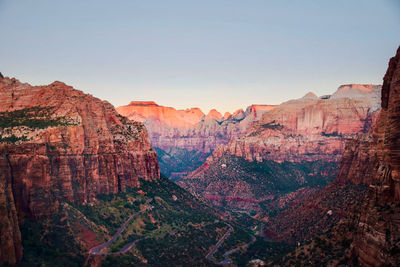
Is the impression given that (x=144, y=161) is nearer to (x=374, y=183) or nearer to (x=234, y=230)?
(x=234, y=230)

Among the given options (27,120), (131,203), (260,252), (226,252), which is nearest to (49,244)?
(27,120)

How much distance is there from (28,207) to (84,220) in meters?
14.7

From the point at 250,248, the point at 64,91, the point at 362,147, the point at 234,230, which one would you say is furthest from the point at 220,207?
the point at 64,91

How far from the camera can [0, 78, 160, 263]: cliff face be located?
220ft

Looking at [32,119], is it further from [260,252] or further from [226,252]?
[260,252]

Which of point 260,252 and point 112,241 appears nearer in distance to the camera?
point 112,241

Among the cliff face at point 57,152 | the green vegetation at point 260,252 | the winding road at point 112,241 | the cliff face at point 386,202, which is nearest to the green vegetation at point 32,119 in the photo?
the cliff face at point 57,152

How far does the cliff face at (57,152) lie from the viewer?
6706 centimetres

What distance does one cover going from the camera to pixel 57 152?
79188 mm

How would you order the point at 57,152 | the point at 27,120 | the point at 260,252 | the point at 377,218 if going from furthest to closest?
the point at 260,252
the point at 27,120
the point at 57,152
the point at 377,218

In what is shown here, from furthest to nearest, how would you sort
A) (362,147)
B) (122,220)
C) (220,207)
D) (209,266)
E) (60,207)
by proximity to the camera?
(220,207)
(362,147)
(122,220)
(209,266)
(60,207)

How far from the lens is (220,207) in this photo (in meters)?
176

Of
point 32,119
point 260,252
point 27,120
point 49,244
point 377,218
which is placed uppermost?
point 32,119

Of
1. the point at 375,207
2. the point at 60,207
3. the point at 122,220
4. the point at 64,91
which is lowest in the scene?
the point at 122,220
